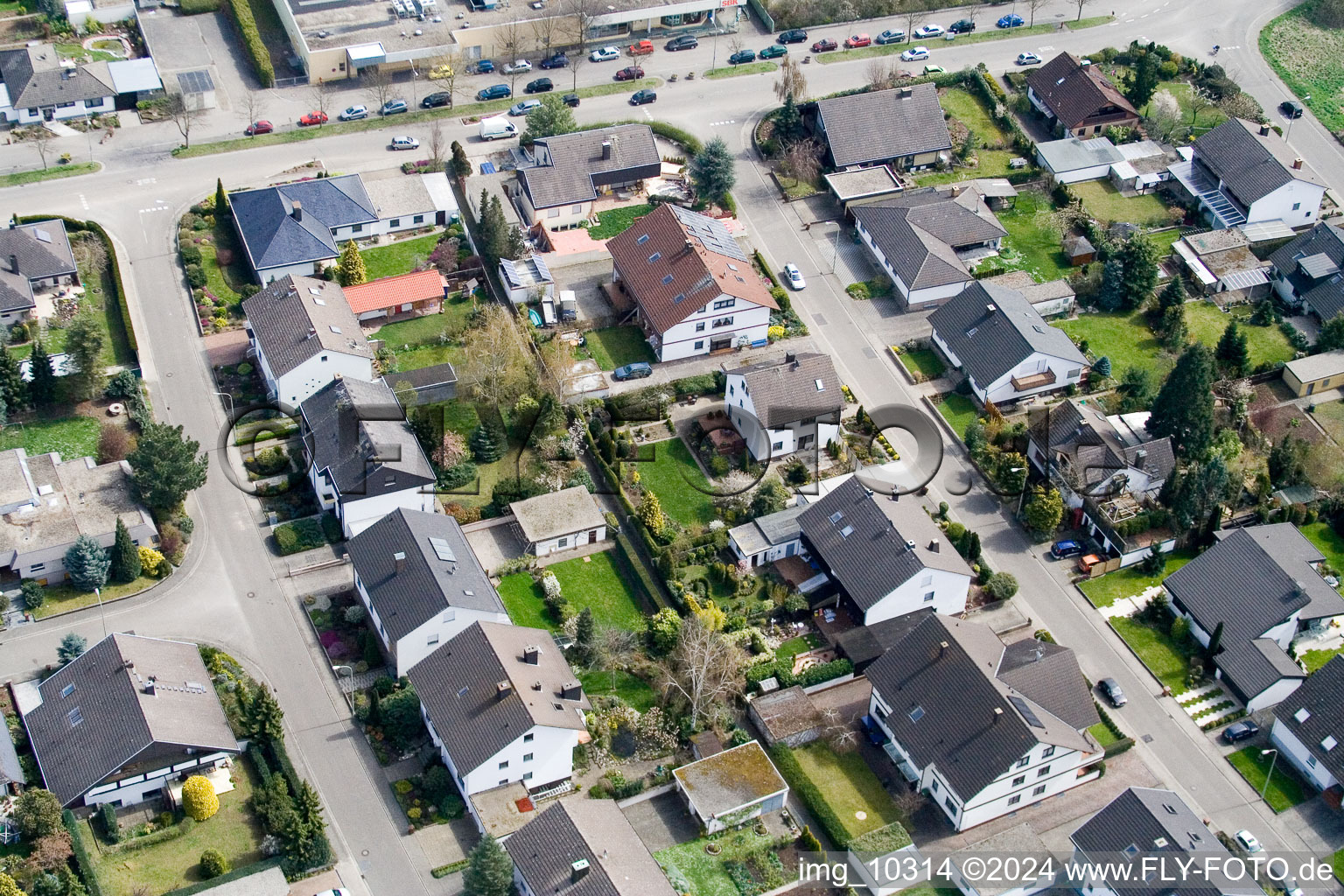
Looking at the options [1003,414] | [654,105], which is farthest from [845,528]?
[654,105]

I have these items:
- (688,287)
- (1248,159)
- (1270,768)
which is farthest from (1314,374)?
(688,287)

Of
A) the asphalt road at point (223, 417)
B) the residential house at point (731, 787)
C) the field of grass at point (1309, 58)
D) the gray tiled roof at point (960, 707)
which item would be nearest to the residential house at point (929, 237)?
the asphalt road at point (223, 417)

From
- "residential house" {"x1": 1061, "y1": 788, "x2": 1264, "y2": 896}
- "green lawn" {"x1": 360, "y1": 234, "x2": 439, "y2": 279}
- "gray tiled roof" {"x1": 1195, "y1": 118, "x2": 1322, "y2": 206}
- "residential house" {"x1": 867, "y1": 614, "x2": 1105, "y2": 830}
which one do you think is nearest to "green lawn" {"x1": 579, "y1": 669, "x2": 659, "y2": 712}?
"residential house" {"x1": 867, "y1": 614, "x2": 1105, "y2": 830}

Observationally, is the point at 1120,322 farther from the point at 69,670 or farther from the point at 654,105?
the point at 69,670

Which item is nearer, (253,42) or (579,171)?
(579,171)

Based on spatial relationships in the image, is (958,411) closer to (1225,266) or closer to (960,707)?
(1225,266)

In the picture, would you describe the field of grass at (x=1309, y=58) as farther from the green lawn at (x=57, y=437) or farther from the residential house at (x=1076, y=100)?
the green lawn at (x=57, y=437)

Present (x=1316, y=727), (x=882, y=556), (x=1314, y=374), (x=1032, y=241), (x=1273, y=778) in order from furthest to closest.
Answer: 1. (x=1032, y=241)
2. (x=1314, y=374)
3. (x=882, y=556)
4. (x=1273, y=778)
5. (x=1316, y=727)
